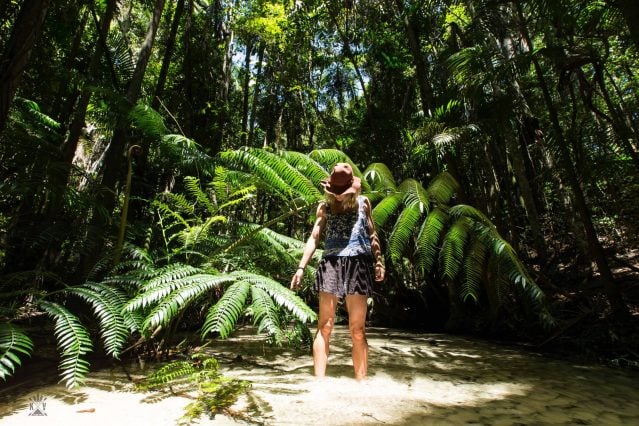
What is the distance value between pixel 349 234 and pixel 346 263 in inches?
7.7

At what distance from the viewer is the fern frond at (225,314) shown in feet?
6.24

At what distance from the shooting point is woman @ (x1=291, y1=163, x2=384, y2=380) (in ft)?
8.37

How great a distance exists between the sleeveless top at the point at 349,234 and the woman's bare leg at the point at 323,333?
0.30 m

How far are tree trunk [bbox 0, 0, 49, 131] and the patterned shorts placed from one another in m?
1.93

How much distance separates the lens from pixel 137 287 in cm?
257

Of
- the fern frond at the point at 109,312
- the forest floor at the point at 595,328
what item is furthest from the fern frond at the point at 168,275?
the forest floor at the point at 595,328

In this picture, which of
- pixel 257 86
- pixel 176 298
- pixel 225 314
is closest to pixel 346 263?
pixel 225 314

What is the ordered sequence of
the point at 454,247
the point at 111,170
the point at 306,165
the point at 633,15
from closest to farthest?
the point at 454,247 < the point at 633,15 < the point at 306,165 < the point at 111,170

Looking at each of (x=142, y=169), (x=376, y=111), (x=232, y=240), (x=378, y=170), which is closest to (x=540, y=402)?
(x=378, y=170)

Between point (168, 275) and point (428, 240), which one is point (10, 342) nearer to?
point (168, 275)

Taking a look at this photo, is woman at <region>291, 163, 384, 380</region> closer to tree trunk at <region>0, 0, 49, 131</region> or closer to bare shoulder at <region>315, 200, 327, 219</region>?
bare shoulder at <region>315, 200, 327, 219</region>

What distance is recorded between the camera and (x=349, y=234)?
8.66 feet

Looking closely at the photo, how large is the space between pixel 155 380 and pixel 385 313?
5537mm

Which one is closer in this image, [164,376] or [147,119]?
[164,376]
